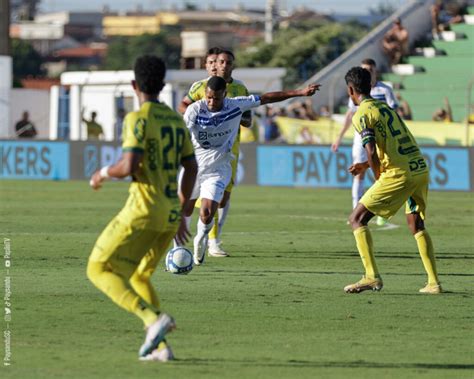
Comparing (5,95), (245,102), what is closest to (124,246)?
(245,102)

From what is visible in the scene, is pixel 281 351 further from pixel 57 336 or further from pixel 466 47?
pixel 466 47

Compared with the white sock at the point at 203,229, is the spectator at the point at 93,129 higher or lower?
lower

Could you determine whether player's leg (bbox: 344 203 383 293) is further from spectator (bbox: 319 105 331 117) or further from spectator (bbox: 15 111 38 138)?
spectator (bbox: 15 111 38 138)

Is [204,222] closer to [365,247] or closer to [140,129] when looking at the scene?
[365,247]

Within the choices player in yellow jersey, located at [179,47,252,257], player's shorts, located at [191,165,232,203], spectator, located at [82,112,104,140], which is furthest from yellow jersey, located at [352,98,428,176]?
spectator, located at [82,112,104,140]

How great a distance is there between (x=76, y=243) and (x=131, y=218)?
8.40 metres

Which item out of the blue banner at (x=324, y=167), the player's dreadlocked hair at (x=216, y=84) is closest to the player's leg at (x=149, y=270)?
the player's dreadlocked hair at (x=216, y=84)

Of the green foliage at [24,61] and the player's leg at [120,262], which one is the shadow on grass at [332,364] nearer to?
the player's leg at [120,262]

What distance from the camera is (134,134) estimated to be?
8.55 metres

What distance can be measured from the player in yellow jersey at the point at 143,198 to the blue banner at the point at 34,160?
83.7 feet

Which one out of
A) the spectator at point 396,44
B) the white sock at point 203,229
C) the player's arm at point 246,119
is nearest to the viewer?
the white sock at point 203,229

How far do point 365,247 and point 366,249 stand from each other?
0.02 meters

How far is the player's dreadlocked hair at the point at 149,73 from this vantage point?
8.65m

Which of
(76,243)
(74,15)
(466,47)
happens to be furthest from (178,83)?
(74,15)
